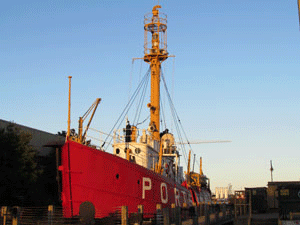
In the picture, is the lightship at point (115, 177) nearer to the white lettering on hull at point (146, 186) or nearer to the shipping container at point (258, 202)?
the white lettering on hull at point (146, 186)

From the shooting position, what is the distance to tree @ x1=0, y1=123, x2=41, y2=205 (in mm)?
31578

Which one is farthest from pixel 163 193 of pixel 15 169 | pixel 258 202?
pixel 258 202

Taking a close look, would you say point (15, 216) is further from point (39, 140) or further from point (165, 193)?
point (39, 140)

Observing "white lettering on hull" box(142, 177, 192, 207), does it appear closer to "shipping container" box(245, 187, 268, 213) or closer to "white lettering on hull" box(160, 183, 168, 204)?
"white lettering on hull" box(160, 183, 168, 204)

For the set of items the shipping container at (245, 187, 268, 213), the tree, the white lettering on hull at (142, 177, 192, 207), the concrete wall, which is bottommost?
the shipping container at (245, 187, 268, 213)

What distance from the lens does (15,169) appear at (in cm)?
3197

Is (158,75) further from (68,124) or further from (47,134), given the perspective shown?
(68,124)

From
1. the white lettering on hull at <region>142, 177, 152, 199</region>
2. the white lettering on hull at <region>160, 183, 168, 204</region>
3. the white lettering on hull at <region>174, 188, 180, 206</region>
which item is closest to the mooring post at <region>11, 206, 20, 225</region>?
the white lettering on hull at <region>142, 177, 152, 199</region>

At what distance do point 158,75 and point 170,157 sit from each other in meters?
7.39

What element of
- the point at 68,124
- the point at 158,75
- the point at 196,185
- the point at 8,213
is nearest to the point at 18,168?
the point at 68,124

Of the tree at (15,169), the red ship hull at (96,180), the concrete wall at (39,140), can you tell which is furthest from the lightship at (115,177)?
the concrete wall at (39,140)

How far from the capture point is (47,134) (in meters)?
44.7

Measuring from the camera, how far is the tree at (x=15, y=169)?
31578mm

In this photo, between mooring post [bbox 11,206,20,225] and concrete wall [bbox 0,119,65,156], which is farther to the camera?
concrete wall [bbox 0,119,65,156]
